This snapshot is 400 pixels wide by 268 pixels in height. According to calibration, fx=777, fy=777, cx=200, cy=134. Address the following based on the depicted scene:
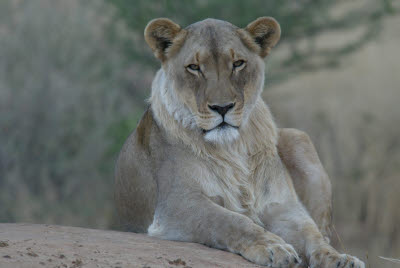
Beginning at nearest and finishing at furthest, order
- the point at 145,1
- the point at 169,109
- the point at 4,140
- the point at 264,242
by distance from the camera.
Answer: the point at 264,242 < the point at 169,109 < the point at 4,140 < the point at 145,1

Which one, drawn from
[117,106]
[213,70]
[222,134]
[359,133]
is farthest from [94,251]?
[117,106]

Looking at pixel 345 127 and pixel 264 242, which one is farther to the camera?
pixel 345 127

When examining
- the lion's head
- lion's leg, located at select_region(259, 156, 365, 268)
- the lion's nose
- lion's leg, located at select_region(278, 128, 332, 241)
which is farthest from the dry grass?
the lion's nose

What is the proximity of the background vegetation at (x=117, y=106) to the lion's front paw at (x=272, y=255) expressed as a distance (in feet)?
18.5

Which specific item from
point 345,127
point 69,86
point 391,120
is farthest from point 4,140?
point 391,120

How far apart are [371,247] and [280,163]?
5.19 metres

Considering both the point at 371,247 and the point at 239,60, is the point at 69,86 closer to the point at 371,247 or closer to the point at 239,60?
the point at 371,247

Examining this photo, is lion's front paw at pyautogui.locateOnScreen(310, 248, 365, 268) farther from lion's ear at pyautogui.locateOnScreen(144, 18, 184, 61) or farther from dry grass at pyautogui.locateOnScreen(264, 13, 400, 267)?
dry grass at pyautogui.locateOnScreen(264, 13, 400, 267)

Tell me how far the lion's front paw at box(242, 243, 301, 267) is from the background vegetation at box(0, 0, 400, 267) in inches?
222

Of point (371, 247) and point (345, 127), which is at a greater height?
point (345, 127)

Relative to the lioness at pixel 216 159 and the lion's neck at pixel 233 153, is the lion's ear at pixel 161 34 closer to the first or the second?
the lioness at pixel 216 159

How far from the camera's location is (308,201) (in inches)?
224

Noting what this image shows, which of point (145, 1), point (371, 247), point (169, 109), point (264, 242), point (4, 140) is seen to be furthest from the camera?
point (145, 1)

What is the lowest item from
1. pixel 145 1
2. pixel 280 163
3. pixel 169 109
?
pixel 280 163
